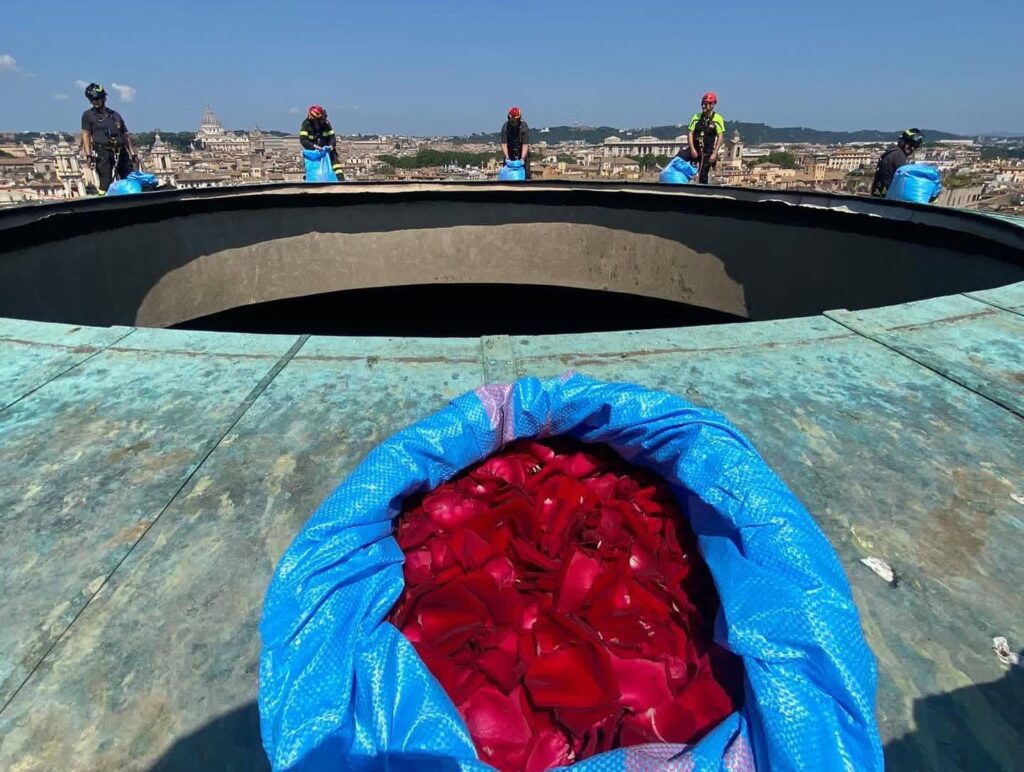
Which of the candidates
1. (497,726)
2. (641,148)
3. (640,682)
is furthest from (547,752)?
(641,148)

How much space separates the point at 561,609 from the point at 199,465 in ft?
4.64

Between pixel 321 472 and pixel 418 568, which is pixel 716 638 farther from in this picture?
pixel 321 472

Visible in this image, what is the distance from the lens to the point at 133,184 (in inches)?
327

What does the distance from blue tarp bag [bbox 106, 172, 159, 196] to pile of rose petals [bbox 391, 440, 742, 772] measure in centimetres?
844

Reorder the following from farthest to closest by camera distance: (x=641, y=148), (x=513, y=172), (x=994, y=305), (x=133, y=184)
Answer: (x=641, y=148) < (x=513, y=172) < (x=133, y=184) < (x=994, y=305)

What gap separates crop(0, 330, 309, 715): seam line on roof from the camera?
4.34 feet

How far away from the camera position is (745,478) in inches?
52.3

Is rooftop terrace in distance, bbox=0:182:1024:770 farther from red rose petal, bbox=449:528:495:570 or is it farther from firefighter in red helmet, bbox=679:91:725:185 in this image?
firefighter in red helmet, bbox=679:91:725:185

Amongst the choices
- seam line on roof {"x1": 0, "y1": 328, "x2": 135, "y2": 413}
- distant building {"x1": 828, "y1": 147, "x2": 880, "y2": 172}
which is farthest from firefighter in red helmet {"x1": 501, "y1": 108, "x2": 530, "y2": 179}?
distant building {"x1": 828, "y1": 147, "x2": 880, "y2": 172}

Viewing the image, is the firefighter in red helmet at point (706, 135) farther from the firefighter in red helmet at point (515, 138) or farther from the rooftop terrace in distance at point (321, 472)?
the rooftop terrace in distance at point (321, 472)

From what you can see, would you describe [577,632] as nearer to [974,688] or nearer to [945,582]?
[974,688]

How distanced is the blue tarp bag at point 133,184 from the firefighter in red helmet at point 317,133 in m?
2.38

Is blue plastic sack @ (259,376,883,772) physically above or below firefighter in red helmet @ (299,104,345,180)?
below

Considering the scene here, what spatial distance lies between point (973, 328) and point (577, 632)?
303 centimetres
